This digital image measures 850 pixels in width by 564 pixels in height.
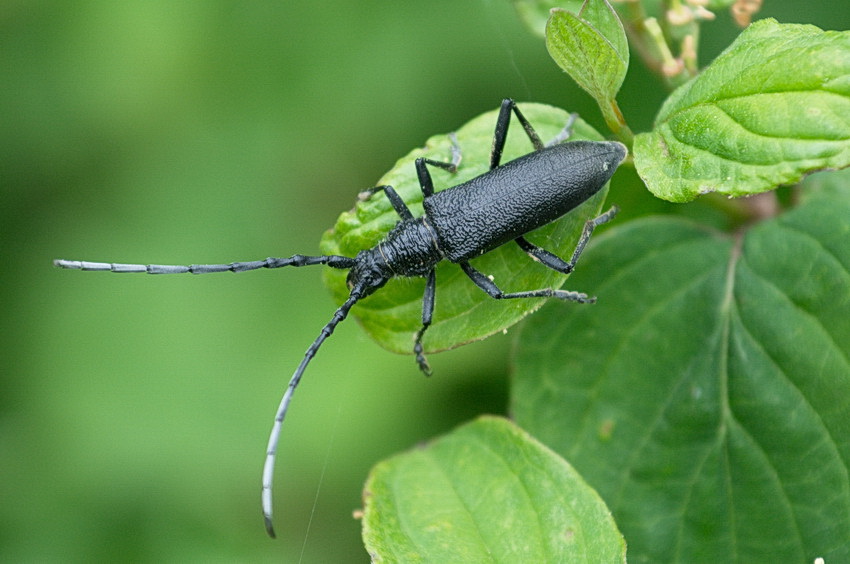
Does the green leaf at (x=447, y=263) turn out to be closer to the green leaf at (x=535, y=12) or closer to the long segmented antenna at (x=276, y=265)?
the long segmented antenna at (x=276, y=265)

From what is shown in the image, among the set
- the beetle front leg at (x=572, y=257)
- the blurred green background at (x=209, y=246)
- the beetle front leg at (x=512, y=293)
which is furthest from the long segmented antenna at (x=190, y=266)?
the blurred green background at (x=209, y=246)

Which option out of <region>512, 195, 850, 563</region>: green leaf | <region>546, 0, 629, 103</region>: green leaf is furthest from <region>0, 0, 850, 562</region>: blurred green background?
<region>546, 0, 629, 103</region>: green leaf

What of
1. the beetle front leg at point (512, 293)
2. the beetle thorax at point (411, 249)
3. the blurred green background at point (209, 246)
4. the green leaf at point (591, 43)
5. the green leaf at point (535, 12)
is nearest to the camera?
the green leaf at point (591, 43)

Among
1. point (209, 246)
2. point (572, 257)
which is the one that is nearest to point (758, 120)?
point (572, 257)

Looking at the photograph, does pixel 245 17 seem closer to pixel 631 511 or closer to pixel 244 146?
pixel 244 146

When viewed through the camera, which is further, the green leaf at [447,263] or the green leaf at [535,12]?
the green leaf at [535,12]

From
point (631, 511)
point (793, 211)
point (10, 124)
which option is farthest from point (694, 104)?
point (10, 124)

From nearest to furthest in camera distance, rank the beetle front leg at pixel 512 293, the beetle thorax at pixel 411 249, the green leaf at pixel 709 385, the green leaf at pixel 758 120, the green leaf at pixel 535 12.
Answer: the green leaf at pixel 758 120
the green leaf at pixel 709 385
the beetle front leg at pixel 512 293
the beetle thorax at pixel 411 249
the green leaf at pixel 535 12
